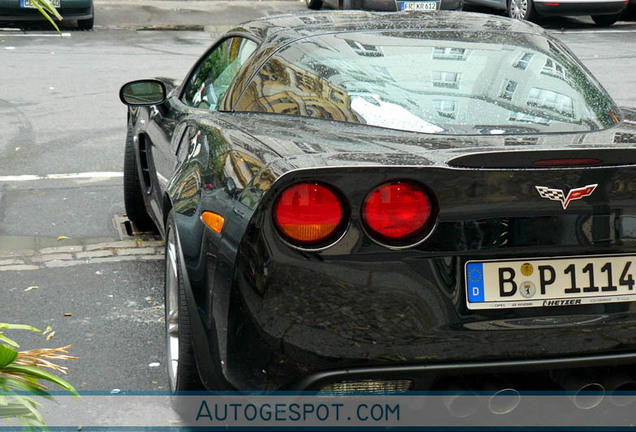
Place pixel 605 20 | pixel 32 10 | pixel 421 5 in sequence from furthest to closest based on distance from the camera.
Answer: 1. pixel 605 20
2. pixel 421 5
3. pixel 32 10

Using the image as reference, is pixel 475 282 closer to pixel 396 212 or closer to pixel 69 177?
pixel 396 212

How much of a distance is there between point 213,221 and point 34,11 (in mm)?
13286

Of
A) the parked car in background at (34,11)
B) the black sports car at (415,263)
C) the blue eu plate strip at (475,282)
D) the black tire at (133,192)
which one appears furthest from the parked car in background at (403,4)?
the blue eu plate strip at (475,282)

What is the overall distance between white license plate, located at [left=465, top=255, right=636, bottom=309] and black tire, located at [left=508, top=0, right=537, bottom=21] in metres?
14.5

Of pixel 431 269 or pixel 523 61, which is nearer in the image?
pixel 431 269

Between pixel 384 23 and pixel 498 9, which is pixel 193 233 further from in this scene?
pixel 498 9

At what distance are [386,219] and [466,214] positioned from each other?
9.0 inches

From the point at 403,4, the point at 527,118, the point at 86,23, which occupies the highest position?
the point at 527,118

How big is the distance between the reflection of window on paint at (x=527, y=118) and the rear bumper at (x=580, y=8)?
45.3ft

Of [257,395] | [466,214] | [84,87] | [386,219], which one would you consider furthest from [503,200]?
[84,87]

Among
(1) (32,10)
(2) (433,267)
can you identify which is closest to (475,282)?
(2) (433,267)

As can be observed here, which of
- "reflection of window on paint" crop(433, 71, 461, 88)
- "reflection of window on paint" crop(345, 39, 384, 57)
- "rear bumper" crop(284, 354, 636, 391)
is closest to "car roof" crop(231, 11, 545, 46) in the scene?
"reflection of window on paint" crop(345, 39, 384, 57)

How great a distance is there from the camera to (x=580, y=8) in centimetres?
Answer: 1673

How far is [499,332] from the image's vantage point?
9.62 ft
